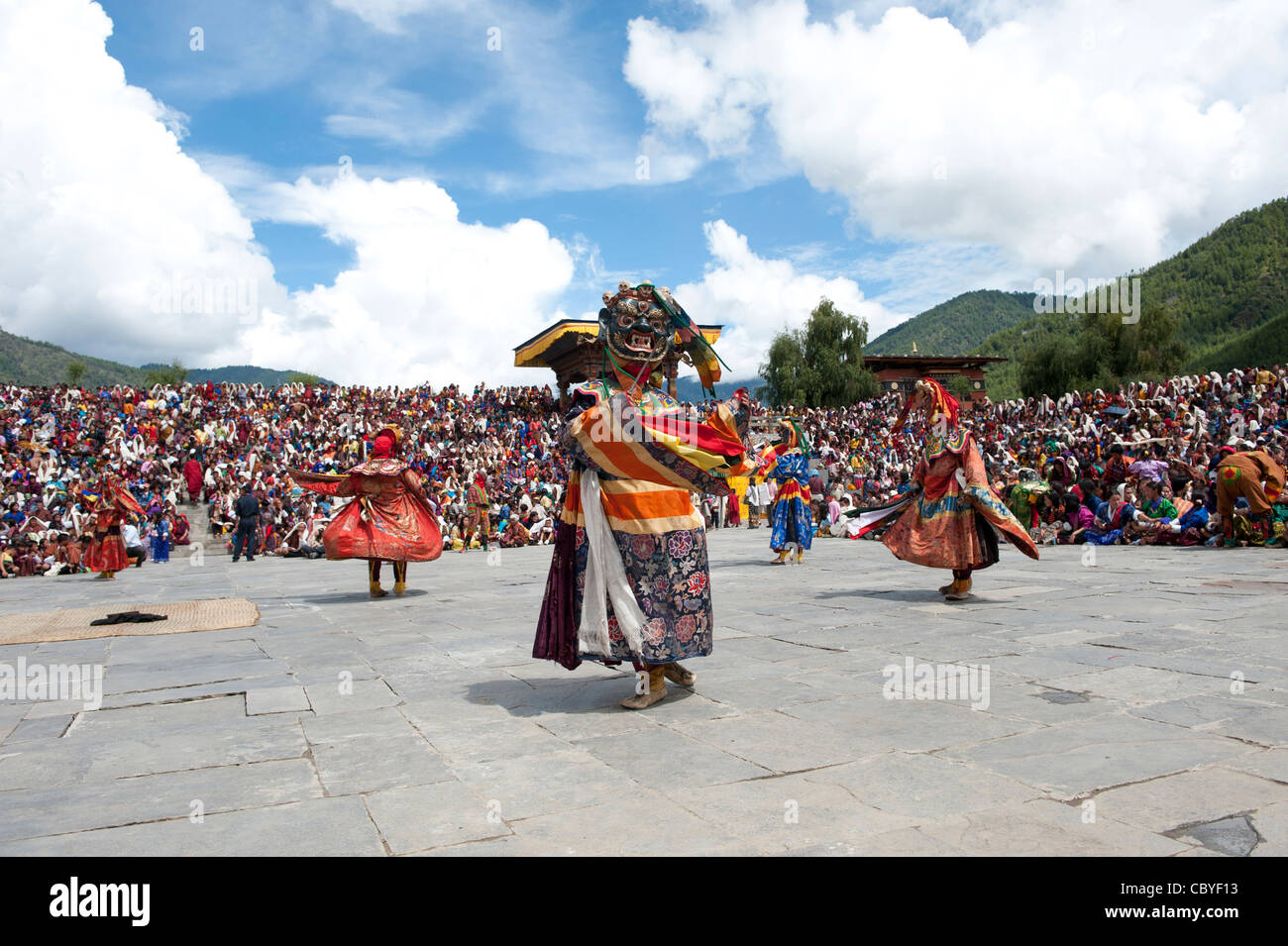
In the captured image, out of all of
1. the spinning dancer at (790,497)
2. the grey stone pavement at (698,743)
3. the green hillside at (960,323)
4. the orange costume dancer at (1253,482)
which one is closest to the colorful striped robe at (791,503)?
the spinning dancer at (790,497)

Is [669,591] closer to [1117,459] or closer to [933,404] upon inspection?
[933,404]

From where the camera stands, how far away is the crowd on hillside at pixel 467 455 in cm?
1466

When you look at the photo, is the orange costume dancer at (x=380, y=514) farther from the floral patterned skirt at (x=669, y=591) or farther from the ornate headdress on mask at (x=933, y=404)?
the floral patterned skirt at (x=669, y=591)

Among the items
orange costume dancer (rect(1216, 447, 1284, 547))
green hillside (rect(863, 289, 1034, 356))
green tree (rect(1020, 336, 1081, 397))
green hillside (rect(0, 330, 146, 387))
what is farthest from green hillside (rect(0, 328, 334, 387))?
orange costume dancer (rect(1216, 447, 1284, 547))

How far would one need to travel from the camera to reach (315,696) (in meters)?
4.73

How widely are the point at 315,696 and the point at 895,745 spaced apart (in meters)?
3.03

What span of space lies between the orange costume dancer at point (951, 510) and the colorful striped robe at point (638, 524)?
395cm

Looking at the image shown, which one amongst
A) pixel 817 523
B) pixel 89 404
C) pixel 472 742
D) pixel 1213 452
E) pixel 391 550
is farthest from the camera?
pixel 89 404

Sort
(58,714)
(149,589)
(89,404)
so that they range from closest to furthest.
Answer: (58,714) < (149,589) < (89,404)

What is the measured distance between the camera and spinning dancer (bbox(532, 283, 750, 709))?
14.1ft

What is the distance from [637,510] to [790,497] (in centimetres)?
763

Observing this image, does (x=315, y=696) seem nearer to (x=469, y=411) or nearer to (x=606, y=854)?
(x=606, y=854)

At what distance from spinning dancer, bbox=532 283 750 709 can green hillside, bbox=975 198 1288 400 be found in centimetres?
4631

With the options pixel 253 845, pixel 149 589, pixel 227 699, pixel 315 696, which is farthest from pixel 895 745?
pixel 149 589
